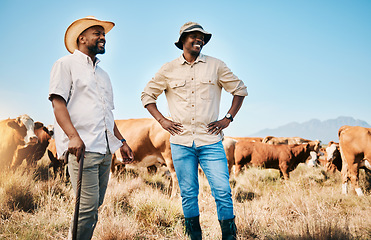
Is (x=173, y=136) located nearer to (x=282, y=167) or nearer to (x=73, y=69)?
(x=73, y=69)

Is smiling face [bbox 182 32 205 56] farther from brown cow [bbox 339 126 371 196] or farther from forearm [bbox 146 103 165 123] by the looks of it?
brown cow [bbox 339 126 371 196]

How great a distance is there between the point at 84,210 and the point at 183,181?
1.11m

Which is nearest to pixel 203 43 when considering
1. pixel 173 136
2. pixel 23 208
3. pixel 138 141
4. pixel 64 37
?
pixel 173 136

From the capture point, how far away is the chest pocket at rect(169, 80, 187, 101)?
333 centimetres

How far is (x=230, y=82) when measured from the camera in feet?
11.3

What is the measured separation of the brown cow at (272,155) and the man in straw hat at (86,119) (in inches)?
385

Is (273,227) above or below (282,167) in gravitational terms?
above

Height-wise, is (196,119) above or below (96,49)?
below

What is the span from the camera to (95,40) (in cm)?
292

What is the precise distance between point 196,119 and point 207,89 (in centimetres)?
35

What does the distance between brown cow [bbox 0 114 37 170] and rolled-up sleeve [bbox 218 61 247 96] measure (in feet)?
25.1

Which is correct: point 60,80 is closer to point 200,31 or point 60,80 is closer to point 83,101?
point 83,101

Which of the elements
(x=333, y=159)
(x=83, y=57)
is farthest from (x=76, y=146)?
(x=333, y=159)

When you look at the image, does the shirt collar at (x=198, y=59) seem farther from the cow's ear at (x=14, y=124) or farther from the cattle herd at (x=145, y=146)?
the cow's ear at (x=14, y=124)
